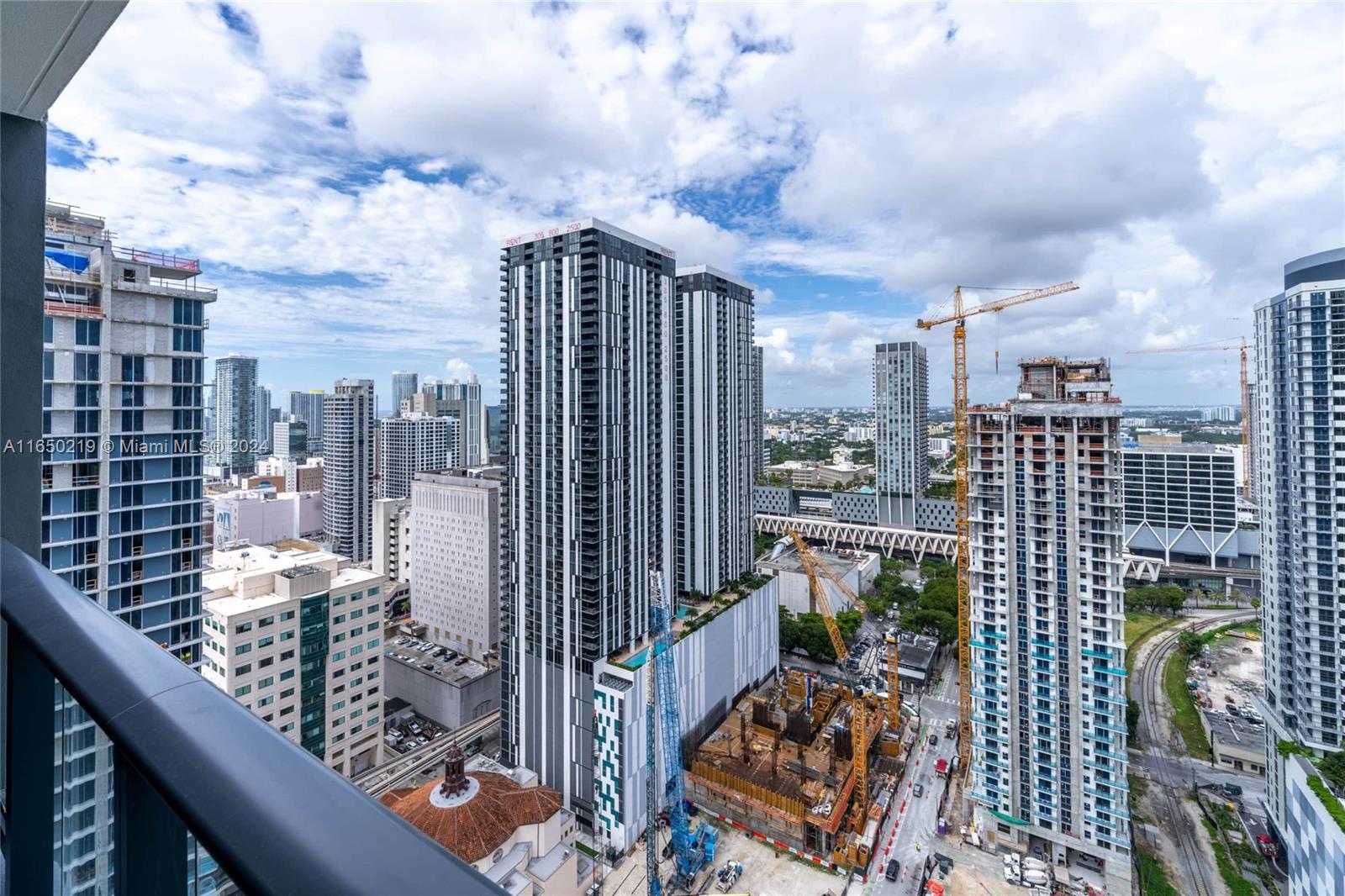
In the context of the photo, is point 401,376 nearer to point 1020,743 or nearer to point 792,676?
point 792,676

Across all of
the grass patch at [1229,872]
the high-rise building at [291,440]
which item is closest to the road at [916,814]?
the grass patch at [1229,872]

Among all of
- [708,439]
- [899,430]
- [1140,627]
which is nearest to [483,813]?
[708,439]

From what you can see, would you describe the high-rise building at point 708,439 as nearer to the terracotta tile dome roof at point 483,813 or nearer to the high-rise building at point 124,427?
the terracotta tile dome roof at point 483,813

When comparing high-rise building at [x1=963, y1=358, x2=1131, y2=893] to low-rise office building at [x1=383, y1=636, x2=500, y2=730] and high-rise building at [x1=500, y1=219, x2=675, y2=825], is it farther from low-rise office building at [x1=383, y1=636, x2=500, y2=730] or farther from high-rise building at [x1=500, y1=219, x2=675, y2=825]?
low-rise office building at [x1=383, y1=636, x2=500, y2=730]

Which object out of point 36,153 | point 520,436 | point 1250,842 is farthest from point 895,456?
point 36,153

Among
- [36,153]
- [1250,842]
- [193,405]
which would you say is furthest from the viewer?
[1250,842]

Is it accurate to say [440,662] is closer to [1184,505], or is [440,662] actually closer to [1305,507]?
[1305,507]
